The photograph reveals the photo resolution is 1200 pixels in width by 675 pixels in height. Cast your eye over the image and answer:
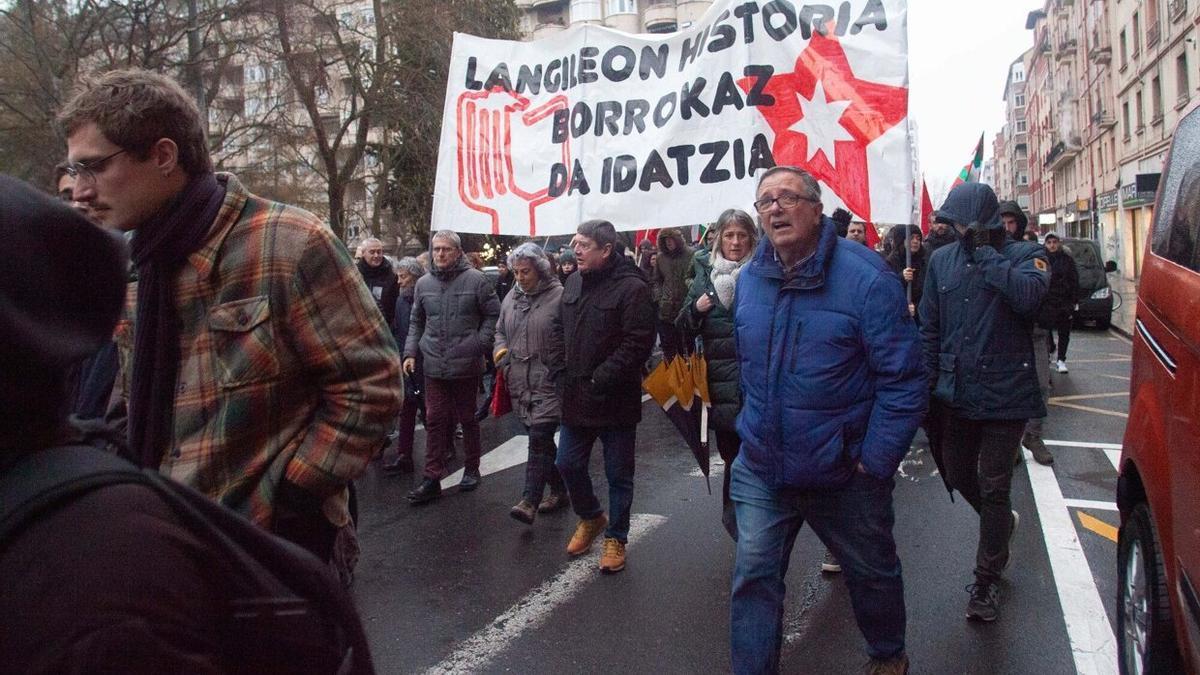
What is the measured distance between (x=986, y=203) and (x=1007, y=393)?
848 mm

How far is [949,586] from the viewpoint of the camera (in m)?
4.57

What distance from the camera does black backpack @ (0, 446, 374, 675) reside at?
97 centimetres

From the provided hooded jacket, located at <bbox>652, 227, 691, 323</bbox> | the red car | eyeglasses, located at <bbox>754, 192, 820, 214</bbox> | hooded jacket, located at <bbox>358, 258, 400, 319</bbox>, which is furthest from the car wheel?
hooded jacket, located at <bbox>652, 227, 691, 323</bbox>

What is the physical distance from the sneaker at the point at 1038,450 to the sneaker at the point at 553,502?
3.61 m

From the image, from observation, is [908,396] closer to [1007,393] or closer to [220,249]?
[1007,393]

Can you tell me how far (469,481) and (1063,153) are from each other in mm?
60595

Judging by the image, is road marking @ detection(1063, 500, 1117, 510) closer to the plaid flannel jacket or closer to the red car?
the red car

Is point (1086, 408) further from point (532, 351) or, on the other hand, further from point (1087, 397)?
point (532, 351)

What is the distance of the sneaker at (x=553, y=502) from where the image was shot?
6203mm

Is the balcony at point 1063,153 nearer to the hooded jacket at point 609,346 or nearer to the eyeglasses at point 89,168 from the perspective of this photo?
the hooded jacket at point 609,346

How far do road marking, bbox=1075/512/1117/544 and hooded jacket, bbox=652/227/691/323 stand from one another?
4964 mm

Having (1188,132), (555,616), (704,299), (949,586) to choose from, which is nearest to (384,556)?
(555,616)

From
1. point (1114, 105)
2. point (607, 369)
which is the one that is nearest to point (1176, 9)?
point (1114, 105)

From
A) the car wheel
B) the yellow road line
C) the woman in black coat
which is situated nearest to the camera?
the car wheel
